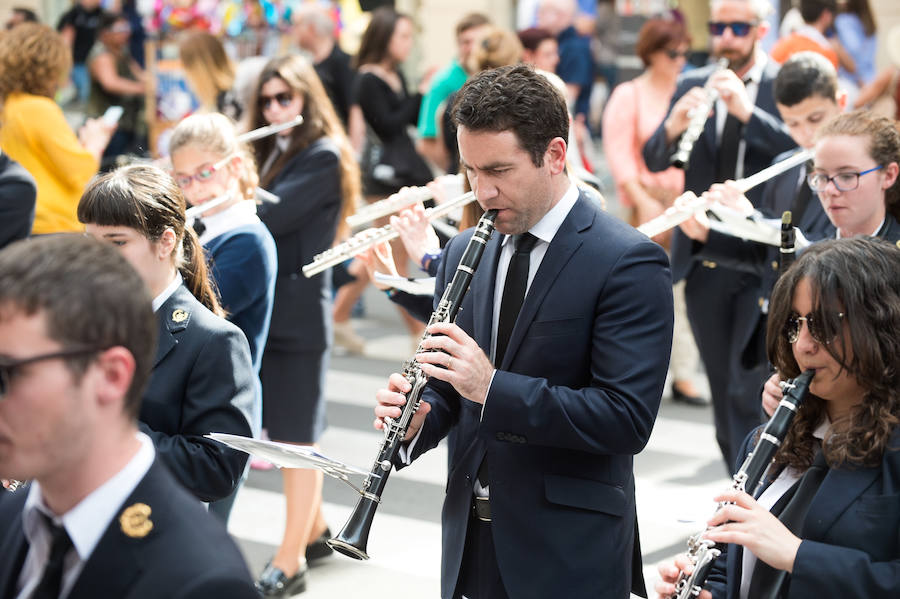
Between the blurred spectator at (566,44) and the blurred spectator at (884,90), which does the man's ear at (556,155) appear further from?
the blurred spectator at (566,44)

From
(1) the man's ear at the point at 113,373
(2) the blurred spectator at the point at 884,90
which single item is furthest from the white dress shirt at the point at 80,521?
(2) the blurred spectator at the point at 884,90

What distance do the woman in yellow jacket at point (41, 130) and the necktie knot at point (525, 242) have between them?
3.79m

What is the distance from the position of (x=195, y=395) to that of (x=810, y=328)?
1518mm

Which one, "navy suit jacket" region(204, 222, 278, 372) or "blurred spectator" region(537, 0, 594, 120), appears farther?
"blurred spectator" region(537, 0, 594, 120)

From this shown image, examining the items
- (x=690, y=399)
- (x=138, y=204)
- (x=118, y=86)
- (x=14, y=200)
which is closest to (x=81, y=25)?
(x=118, y=86)

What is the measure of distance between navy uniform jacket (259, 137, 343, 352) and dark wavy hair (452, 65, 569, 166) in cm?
239

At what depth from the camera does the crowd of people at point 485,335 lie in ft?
6.11

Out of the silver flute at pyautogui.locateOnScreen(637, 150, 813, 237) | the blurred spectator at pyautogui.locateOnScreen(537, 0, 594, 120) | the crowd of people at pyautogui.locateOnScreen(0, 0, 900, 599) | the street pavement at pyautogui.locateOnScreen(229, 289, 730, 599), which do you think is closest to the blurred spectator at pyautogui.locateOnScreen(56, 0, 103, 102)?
the blurred spectator at pyautogui.locateOnScreen(537, 0, 594, 120)

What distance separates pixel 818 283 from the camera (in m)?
2.66

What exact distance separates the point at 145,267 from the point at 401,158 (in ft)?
18.3

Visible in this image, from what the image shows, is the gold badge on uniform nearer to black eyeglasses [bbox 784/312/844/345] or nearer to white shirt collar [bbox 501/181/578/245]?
white shirt collar [bbox 501/181/578/245]

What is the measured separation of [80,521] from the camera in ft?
6.11

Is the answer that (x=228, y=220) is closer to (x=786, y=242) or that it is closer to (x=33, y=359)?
(x=786, y=242)

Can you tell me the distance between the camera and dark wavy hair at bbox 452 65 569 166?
9.34ft
